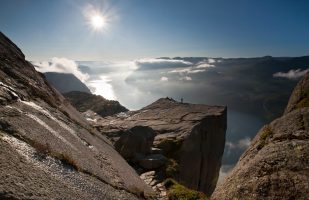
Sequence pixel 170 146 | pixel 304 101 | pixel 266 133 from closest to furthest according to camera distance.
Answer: pixel 266 133, pixel 304 101, pixel 170 146

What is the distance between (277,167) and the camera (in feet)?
24.3

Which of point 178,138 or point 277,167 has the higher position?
point 277,167

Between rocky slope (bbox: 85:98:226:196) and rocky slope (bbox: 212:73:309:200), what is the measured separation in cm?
660

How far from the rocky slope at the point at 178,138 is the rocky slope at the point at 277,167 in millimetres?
6603

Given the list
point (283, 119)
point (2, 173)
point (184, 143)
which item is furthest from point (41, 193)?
point (184, 143)

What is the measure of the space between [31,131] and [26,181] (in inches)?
107

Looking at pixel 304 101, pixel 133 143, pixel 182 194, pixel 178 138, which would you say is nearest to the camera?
pixel 304 101

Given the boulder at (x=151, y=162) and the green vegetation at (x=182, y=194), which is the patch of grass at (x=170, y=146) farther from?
the green vegetation at (x=182, y=194)

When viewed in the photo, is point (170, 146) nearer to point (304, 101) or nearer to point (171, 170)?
point (171, 170)

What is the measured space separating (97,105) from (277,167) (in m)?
72.9

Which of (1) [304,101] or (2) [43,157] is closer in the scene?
(2) [43,157]

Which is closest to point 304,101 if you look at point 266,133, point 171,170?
point 266,133

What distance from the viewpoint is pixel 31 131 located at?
26.1ft

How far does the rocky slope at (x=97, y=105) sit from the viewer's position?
65725 millimetres
